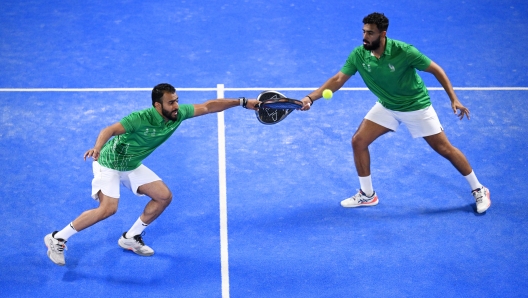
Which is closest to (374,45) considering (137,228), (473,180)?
(473,180)

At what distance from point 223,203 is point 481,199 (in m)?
3.04

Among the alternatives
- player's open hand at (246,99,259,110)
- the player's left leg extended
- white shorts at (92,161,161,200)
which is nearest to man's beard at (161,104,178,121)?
white shorts at (92,161,161,200)

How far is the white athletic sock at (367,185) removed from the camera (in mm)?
8734

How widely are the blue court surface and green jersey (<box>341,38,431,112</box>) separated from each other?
1.30 m

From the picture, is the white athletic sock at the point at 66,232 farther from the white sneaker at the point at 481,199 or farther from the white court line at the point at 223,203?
the white sneaker at the point at 481,199

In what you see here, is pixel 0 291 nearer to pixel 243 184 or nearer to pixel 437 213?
pixel 243 184

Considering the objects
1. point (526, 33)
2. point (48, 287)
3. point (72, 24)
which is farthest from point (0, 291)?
point (526, 33)

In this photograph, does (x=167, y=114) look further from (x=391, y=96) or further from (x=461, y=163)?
(x=461, y=163)

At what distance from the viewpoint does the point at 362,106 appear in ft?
35.3

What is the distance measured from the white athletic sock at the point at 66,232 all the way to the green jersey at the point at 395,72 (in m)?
3.45

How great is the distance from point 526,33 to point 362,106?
406 cm

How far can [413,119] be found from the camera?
8.38 metres

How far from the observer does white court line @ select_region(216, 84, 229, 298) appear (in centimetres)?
766

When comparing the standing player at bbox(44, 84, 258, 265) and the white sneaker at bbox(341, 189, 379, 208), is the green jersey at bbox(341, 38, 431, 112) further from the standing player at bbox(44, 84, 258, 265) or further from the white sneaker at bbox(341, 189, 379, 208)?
the standing player at bbox(44, 84, 258, 265)
